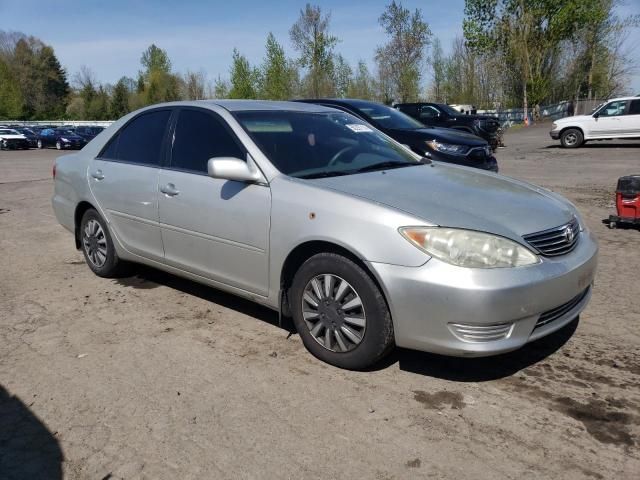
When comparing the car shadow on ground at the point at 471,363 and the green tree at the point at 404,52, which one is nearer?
the car shadow on ground at the point at 471,363

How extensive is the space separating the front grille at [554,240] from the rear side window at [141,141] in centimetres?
288

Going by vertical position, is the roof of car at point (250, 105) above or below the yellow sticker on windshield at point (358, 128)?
above

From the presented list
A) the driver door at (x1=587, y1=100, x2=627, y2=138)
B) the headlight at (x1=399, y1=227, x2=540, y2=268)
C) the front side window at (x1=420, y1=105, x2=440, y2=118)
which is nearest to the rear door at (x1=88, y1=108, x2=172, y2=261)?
the headlight at (x1=399, y1=227, x2=540, y2=268)

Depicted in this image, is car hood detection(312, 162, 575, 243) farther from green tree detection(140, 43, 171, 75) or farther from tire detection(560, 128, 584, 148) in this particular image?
green tree detection(140, 43, 171, 75)

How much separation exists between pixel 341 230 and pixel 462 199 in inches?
31.0

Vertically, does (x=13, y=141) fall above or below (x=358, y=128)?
below

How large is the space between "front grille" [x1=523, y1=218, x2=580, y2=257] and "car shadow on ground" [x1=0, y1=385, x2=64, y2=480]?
2.59 m

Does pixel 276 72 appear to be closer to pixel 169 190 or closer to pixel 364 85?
pixel 364 85

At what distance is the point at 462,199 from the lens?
3.41 m

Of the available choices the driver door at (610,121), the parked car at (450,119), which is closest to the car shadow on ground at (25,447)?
the parked car at (450,119)

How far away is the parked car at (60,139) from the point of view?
1332 inches

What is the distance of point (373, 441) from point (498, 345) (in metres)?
0.84

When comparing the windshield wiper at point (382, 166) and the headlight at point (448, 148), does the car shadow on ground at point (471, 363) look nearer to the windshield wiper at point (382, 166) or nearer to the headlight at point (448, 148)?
the windshield wiper at point (382, 166)

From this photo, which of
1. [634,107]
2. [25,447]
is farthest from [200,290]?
[634,107]
